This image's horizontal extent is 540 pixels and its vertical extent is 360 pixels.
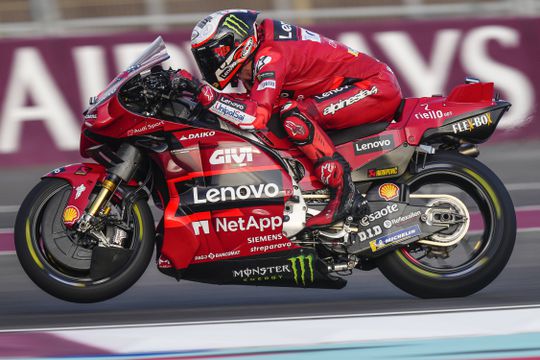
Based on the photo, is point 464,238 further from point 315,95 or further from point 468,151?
point 315,95

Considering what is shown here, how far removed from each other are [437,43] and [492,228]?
5.71 metres

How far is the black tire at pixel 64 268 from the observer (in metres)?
5.75

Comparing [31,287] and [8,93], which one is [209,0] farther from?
[31,287]

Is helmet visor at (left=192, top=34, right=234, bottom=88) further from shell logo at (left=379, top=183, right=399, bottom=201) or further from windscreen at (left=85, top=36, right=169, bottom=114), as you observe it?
shell logo at (left=379, top=183, right=399, bottom=201)

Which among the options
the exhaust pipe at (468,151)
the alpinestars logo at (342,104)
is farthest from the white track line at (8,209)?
the exhaust pipe at (468,151)

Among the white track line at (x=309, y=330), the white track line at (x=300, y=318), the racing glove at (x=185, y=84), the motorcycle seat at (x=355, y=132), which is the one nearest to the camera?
the white track line at (x=309, y=330)

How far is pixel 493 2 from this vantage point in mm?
11930

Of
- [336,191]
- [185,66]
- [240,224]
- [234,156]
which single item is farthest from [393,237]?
[185,66]

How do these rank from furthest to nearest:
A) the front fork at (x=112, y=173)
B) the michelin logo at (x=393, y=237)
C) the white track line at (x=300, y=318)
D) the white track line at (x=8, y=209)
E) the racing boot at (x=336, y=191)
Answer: the white track line at (x=8, y=209) → the michelin logo at (x=393, y=237) → the racing boot at (x=336, y=191) → the front fork at (x=112, y=173) → the white track line at (x=300, y=318)

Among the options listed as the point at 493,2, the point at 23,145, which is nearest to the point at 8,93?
the point at 23,145

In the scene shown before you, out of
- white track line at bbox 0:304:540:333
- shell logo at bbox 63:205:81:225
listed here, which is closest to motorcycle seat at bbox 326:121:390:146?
white track line at bbox 0:304:540:333

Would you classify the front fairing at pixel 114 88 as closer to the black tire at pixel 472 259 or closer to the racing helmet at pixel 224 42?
the racing helmet at pixel 224 42

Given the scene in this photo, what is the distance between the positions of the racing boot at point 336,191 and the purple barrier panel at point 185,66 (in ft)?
18.1

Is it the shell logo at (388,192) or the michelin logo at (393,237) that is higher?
the shell logo at (388,192)
